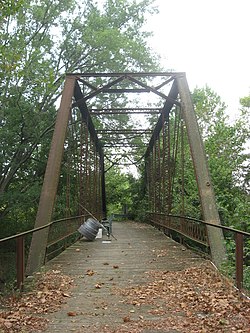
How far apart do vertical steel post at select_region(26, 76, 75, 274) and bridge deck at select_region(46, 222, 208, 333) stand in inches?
14.2

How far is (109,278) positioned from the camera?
606cm

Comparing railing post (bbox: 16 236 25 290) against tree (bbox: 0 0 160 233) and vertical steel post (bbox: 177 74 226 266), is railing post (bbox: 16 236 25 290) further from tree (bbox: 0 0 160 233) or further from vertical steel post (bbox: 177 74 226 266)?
tree (bbox: 0 0 160 233)

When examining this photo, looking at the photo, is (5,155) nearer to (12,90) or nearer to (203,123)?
(12,90)

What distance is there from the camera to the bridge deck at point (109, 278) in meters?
4.03

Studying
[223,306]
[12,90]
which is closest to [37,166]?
[12,90]

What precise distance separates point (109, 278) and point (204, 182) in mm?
2653

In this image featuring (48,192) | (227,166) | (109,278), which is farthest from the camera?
(227,166)

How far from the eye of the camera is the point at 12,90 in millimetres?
13938

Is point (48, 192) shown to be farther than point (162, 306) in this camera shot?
Yes

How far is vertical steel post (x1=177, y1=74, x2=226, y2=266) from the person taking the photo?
677cm

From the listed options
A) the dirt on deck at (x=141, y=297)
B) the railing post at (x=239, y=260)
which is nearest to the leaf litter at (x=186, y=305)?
the dirt on deck at (x=141, y=297)

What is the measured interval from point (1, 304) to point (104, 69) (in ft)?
40.8

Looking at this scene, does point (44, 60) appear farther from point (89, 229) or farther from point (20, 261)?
point (20, 261)

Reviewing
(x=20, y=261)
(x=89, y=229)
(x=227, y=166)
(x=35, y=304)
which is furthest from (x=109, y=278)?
(x=227, y=166)
